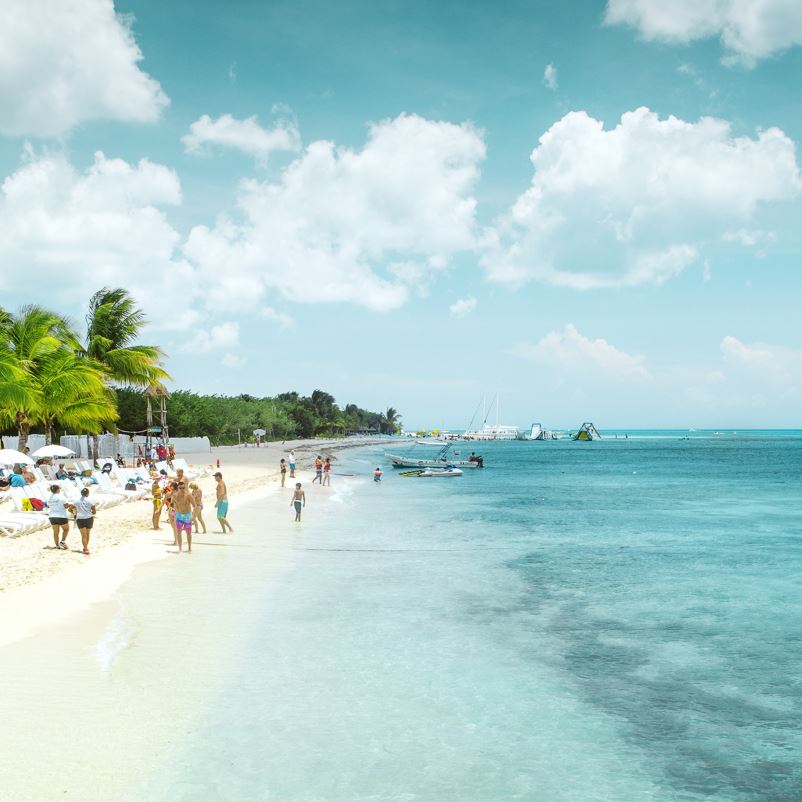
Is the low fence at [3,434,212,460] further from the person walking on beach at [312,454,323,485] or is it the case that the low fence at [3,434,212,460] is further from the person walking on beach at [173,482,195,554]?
the person walking on beach at [173,482,195,554]

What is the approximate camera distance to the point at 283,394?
17112 cm

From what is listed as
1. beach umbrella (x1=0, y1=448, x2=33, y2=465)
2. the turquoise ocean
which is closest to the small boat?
the turquoise ocean

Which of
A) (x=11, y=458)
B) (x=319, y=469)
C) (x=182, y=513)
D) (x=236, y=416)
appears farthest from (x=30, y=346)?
(x=236, y=416)

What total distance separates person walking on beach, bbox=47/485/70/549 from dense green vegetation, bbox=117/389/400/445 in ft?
158

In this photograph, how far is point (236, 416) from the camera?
333ft

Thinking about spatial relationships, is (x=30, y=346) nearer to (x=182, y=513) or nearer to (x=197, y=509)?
(x=197, y=509)

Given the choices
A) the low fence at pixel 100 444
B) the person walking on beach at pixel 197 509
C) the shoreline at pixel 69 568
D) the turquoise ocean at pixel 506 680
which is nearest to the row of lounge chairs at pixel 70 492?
the shoreline at pixel 69 568

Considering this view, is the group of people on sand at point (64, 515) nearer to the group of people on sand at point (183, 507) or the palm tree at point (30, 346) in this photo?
the group of people on sand at point (183, 507)

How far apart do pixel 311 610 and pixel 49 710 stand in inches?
248

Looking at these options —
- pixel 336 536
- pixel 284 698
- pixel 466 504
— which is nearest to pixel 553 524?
pixel 466 504

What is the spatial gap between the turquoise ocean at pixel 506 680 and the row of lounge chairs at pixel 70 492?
6889 mm

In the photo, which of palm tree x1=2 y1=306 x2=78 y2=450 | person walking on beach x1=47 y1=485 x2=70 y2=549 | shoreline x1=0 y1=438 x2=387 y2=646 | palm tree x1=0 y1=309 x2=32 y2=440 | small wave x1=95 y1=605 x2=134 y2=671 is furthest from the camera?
palm tree x1=2 y1=306 x2=78 y2=450

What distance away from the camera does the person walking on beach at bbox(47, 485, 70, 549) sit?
1720 cm

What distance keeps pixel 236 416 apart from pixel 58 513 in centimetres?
8552
